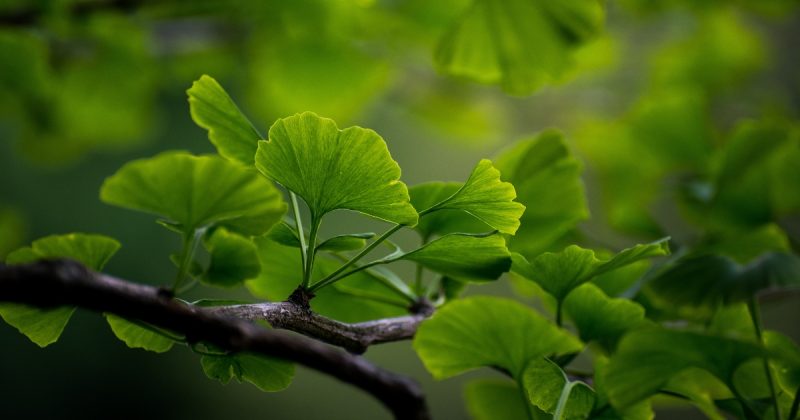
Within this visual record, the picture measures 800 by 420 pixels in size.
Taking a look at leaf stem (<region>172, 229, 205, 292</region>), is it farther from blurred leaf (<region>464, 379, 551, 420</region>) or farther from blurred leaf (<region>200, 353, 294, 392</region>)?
blurred leaf (<region>464, 379, 551, 420</region>)

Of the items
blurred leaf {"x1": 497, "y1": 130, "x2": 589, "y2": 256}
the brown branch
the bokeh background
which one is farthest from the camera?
the bokeh background

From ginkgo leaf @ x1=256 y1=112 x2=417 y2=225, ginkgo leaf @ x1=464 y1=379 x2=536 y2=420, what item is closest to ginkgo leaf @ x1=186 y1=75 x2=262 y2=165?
ginkgo leaf @ x1=256 y1=112 x2=417 y2=225

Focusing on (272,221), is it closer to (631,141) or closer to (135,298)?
(135,298)

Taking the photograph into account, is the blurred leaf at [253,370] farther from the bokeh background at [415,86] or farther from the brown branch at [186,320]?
the bokeh background at [415,86]

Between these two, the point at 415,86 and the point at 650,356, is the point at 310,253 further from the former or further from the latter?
Answer: the point at 415,86

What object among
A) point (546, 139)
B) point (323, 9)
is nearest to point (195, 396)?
point (323, 9)

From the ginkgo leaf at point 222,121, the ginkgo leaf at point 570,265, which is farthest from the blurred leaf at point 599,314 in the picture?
the ginkgo leaf at point 222,121
